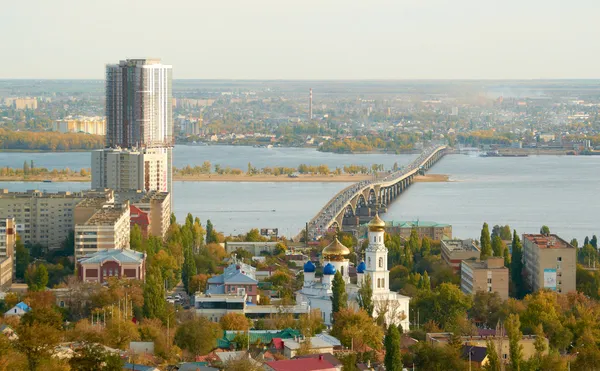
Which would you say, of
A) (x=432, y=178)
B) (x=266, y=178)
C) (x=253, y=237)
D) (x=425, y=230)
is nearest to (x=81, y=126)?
(x=266, y=178)

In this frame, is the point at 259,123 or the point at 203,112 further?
the point at 203,112

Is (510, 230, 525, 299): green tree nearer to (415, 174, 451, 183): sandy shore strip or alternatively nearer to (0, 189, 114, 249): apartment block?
(0, 189, 114, 249): apartment block

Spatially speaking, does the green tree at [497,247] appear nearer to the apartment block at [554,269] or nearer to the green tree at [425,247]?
the green tree at [425,247]

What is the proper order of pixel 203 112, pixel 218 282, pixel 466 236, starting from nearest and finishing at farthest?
pixel 218 282, pixel 466 236, pixel 203 112

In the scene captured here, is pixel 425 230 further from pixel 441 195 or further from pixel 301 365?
pixel 301 365

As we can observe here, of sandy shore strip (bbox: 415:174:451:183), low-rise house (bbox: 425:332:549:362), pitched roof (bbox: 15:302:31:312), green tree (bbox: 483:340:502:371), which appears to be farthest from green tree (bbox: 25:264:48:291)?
sandy shore strip (bbox: 415:174:451:183)

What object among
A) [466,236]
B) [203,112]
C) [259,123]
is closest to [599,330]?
[466,236]

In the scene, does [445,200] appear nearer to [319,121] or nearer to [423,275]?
[423,275]
